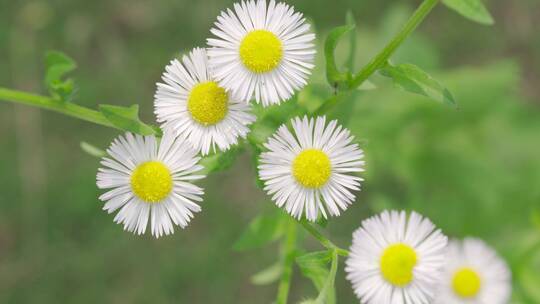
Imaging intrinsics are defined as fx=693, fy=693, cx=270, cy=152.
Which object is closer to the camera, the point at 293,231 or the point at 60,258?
the point at 293,231

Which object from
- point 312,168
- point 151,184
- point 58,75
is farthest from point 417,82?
point 58,75

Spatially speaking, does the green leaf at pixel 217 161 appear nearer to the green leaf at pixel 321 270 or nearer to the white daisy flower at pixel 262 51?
the white daisy flower at pixel 262 51

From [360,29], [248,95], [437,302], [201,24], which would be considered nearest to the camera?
[248,95]

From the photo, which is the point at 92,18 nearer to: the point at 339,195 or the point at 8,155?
the point at 8,155

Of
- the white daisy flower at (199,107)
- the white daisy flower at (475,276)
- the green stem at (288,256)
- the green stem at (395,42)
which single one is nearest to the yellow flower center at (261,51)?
the white daisy flower at (199,107)

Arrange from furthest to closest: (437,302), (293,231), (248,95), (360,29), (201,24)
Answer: (201,24) < (360,29) < (437,302) < (293,231) < (248,95)

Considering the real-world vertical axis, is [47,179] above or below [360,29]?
below

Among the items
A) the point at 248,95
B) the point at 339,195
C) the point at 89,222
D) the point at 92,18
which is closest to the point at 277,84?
the point at 248,95
